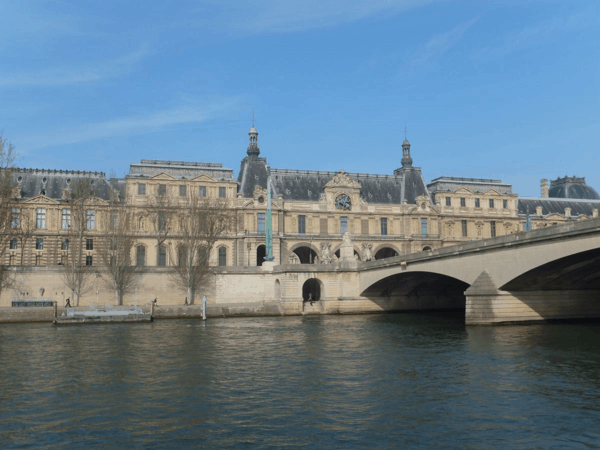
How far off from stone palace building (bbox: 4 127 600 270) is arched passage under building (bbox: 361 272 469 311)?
25.2 feet

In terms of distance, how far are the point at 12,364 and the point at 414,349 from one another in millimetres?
21575

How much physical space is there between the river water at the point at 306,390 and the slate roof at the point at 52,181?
41.0 meters

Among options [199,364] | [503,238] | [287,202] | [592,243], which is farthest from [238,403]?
[287,202]

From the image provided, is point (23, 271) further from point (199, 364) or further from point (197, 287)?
point (199, 364)

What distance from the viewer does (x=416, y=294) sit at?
70875 mm

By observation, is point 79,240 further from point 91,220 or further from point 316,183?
point 316,183

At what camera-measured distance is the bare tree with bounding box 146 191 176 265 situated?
7919 centimetres

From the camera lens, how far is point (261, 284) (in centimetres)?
7356

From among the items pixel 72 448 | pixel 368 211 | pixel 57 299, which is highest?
pixel 368 211

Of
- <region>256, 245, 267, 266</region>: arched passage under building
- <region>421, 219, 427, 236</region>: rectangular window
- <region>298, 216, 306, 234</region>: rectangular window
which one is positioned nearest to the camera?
<region>256, 245, 267, 266</region>: arched passage under building

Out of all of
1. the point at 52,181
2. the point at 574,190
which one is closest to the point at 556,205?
the point at 574,190

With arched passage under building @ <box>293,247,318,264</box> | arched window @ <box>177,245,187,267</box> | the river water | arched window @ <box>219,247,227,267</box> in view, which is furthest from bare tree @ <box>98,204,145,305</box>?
arched passage under building @ <box>293,247,318,264</box>

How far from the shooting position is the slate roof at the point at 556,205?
104938 mm

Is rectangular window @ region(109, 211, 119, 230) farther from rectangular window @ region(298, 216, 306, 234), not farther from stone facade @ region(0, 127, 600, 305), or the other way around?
rectangular window @ region(298, 216, 306, 234)
